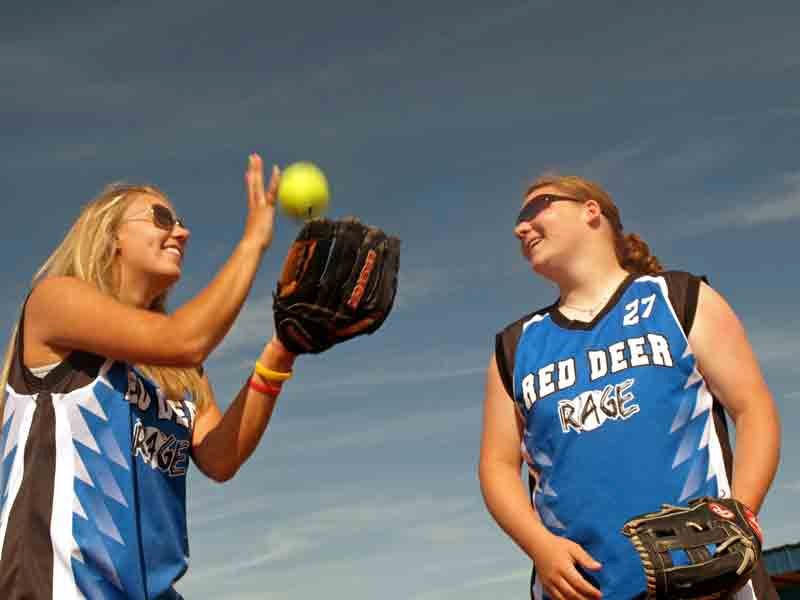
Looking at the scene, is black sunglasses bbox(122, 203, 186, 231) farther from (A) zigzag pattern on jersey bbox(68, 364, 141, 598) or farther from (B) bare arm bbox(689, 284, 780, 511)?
(B) bare arm bbox(689, 284, 780, 511)

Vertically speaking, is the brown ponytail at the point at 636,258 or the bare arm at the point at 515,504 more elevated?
the brown ponytail at the point at 636,258

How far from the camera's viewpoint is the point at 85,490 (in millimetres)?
4645

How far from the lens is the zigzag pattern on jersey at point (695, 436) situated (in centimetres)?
510

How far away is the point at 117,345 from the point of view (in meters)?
4.73

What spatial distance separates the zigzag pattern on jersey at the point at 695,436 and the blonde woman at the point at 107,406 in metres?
2.03

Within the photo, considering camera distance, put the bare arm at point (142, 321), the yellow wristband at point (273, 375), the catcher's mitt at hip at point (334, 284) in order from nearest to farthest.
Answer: the bare arm at point (142, 321) < the catcher's mitt at hip at point (334, 284) < the yellow wristband at point (273, 375)

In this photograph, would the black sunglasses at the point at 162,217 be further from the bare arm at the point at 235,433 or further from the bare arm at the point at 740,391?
the bare arm at the point at 740,391

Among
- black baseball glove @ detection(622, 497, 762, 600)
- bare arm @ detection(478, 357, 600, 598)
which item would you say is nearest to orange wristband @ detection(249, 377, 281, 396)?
bare arm @ detection(478, 357, 600, 598)

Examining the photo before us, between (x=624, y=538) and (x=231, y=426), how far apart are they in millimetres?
2040

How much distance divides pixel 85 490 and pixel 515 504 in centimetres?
207

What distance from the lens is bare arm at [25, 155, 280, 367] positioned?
4727 millimetres

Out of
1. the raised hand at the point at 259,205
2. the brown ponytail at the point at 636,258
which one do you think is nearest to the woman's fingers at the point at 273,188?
the raised hand at the point at 259,205

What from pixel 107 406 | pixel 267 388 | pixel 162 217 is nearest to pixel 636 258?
pixel 267 388

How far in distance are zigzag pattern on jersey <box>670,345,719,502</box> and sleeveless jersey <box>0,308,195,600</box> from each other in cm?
242
